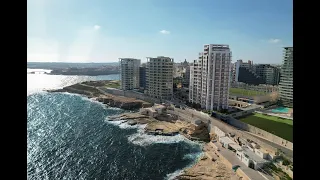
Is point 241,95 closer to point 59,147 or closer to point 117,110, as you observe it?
point 117,110

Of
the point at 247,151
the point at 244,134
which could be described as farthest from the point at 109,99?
the point at 247,151

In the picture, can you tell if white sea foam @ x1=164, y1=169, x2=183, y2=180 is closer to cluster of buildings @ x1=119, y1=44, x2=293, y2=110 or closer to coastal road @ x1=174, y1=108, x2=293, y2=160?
coastal road @ x1=174, y1=108, x2=293, y2=160

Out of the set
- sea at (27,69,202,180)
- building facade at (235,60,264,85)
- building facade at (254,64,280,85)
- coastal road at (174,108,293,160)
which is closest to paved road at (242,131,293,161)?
coastal road at (174,108,293,160)

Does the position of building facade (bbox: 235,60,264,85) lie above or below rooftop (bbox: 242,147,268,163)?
above

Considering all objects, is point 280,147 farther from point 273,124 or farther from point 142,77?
point 142,77

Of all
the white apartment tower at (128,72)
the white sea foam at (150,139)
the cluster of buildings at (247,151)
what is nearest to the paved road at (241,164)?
the cluster of buildings at (247,151)
